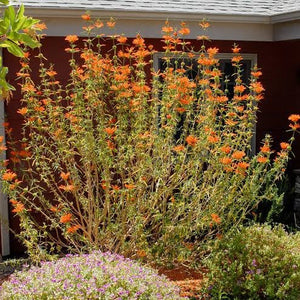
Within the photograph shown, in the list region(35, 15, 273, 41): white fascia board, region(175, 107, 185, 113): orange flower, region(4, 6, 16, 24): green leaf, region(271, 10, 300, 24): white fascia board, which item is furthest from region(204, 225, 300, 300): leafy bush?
region(271, 10, 300, 24): white fascia board

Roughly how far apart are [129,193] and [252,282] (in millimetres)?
1468

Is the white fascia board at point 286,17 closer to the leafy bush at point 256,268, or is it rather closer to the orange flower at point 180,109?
the orange flower at point 180,109

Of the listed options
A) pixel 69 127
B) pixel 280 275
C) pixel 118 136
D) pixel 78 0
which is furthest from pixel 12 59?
pixel 280 275

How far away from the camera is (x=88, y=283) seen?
4.09m

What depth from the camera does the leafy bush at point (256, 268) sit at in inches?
190

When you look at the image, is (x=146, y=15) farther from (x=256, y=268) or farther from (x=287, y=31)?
(x=256, y=268)

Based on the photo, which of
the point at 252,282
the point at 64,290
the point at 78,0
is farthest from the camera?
the point at 78,0

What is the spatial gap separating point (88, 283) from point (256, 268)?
156 cm

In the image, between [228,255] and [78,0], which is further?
[78,0]

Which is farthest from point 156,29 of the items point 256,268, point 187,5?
point 256,268

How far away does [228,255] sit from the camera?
16.9 feet

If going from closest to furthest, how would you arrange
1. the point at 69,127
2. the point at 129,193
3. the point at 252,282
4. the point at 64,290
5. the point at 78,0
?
the point at 64,290 < the point at 252,282 < the point at 129,193 < the point at 69,127 < the point at 78,0

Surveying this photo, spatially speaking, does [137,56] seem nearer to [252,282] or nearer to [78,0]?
[78,0]

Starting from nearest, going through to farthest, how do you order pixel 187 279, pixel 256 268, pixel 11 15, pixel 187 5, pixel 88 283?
pixel 11 15, pixel 88 283, pixel 256 268, pixel 187 279, pixel 187 5
